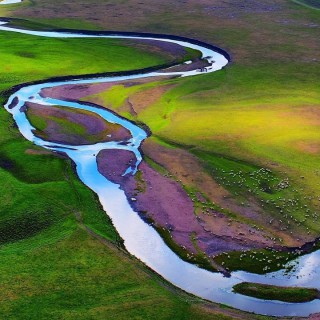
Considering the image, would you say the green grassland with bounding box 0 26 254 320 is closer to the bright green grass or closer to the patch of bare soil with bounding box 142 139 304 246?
the patch of bare soil with bounding box 142 139 304 246

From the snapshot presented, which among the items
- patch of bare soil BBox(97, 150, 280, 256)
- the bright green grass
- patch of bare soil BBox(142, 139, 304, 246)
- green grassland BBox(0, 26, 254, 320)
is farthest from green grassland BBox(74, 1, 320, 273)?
the bright green grass

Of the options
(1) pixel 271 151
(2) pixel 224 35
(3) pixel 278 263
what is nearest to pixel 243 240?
(3) pixel 278 263

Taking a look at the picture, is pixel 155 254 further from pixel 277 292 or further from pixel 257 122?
pixel 257 122

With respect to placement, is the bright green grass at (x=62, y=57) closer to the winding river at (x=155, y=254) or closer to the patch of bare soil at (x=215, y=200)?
the winding river at (x=155, y=254)

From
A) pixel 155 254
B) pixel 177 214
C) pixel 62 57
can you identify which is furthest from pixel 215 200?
pixel 62 57

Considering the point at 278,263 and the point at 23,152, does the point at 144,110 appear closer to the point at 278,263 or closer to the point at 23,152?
the point at 23,152

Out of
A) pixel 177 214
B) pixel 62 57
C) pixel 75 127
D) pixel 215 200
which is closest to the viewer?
pixel 177 214

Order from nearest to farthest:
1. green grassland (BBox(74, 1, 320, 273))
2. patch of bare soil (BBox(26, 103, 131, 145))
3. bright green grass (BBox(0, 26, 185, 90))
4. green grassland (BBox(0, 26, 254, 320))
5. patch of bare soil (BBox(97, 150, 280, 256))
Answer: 1. green grassland (BBox(0, 26, 254, 320))
2. patch of bare soil (BBox(97, 150, 280, 256))
3. green grassland (BBox(74, 1, 320, 273))
4. patch of bare soil (BBox(26, 103, 131, 145))
5. bright green grass (BBox(0, 26, 185, 90))

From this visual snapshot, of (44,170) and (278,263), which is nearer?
(278,263)

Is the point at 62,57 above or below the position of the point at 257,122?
below
